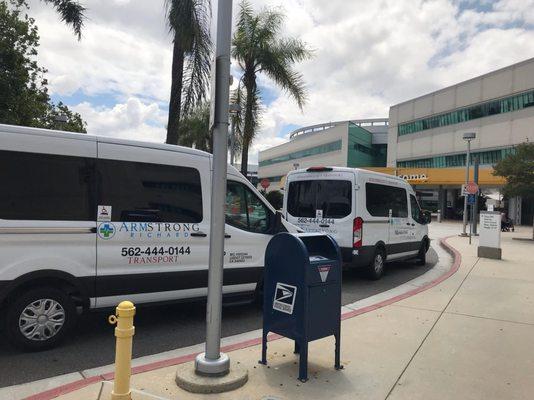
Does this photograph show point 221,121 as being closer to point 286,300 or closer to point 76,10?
point 286,300

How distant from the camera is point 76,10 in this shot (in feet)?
47.1

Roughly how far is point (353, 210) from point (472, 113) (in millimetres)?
48062

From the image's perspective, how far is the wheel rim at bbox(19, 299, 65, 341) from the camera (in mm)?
4930

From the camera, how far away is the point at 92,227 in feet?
17.1

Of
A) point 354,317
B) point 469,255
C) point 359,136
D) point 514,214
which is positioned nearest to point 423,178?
point 514,214

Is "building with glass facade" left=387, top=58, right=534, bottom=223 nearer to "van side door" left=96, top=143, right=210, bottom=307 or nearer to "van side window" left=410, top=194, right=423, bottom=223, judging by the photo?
"van side window" left=410, top=194, right=423, bottom=223

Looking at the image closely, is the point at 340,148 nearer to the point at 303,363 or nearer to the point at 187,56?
the point at 187,56

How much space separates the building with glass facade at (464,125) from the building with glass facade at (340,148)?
6.13 m

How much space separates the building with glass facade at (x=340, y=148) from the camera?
68812mm

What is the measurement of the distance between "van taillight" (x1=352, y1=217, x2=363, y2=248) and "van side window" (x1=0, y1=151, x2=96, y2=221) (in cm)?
535

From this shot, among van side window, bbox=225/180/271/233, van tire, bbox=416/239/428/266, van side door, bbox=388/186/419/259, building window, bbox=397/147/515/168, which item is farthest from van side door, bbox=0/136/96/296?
building window, bbox=397/147/515/168

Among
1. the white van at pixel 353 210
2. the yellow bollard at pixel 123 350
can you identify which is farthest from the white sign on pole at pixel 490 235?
the yellow bollard at pixel 123 350

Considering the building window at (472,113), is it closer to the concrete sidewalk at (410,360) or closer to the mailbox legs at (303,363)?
the concrete sidewalk at (410,360)

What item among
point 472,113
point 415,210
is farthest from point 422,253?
point 472,113
